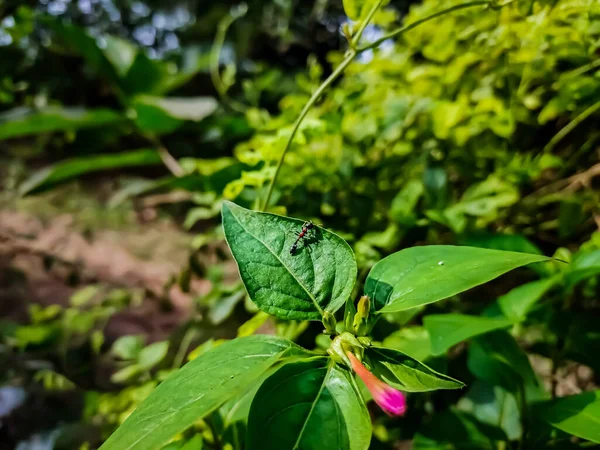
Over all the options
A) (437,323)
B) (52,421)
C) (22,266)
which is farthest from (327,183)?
(22,266)

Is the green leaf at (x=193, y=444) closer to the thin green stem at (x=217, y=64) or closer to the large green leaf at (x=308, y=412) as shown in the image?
the large green leaf at (x=308, y=412)

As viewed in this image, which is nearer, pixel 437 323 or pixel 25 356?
pixel 437 323

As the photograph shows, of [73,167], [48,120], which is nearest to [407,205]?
[73,167]

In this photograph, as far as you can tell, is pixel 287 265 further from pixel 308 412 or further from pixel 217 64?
Result: pixel 217 64

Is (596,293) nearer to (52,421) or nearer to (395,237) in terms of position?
(395,237)

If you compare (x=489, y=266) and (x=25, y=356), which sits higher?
(x=489, y=266)

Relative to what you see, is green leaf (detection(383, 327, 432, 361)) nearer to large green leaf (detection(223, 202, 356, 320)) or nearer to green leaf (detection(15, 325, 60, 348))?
large green leaf (detection(223, 202, 356, 320))
